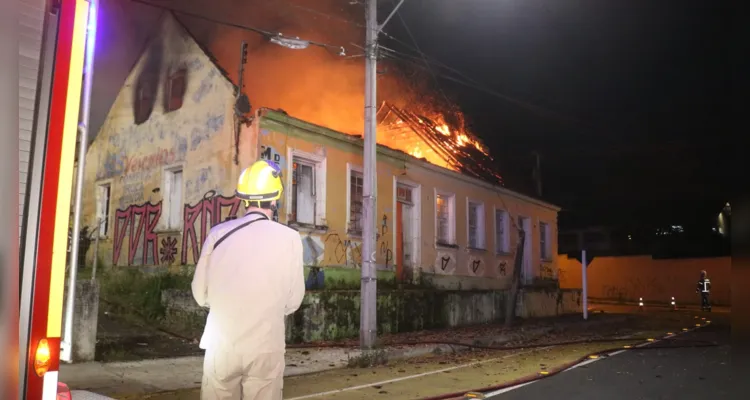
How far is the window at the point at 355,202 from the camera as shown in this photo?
1443 cm

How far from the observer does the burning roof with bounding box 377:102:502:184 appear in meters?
20.8

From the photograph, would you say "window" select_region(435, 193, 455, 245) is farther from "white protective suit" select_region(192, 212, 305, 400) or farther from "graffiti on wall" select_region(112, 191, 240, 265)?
"white protective suit" select_region(192, 212, 305, 400)

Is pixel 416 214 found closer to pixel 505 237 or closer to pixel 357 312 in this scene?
pixel 357 312

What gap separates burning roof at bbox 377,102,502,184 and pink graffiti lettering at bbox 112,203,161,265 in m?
9.11

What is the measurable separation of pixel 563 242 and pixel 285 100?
31954 millimetres

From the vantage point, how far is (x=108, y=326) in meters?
10.9

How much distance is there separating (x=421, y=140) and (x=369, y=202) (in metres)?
11.0

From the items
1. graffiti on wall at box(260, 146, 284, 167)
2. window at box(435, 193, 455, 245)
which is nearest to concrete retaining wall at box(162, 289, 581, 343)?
window at box(435, 193, 455, 245)

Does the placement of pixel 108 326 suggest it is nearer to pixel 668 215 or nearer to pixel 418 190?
pixel 418 190

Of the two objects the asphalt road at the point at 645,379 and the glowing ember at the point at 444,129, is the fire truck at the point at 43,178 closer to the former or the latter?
the asphalt road at the point at 645,379

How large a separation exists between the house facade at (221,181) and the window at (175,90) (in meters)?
0.03

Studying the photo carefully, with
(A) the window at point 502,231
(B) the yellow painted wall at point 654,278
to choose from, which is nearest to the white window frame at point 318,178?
(A) the window at point 502,231

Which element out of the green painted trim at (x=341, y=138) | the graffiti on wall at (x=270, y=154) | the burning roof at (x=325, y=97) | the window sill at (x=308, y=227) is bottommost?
the window sill at (x=308, y=227)

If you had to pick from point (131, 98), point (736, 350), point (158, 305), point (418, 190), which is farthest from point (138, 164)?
point (736, 350)
